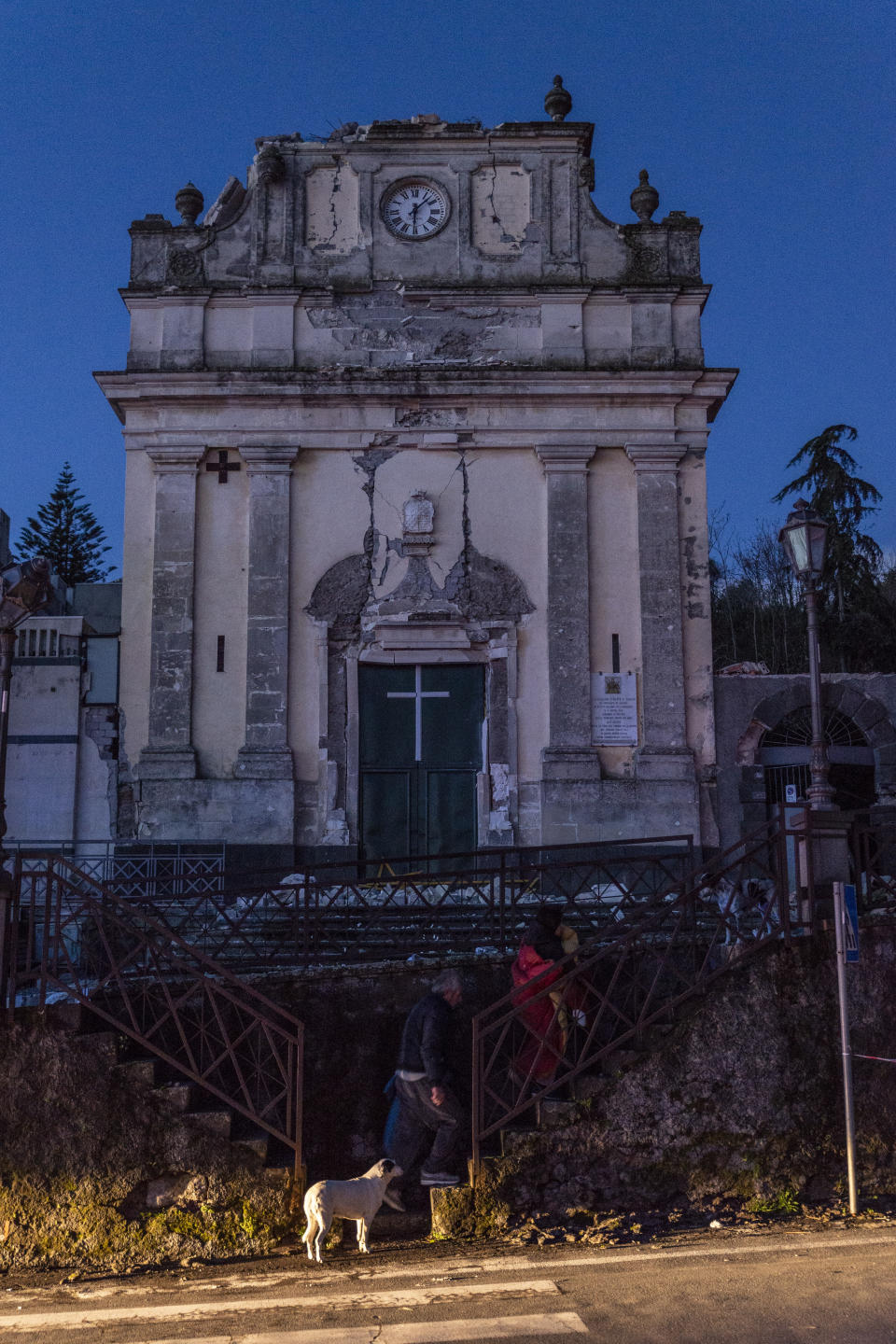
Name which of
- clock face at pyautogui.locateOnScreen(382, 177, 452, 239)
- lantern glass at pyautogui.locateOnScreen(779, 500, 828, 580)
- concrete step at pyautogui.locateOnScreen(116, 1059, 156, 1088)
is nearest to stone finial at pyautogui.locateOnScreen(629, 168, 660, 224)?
clock face at pyautogui.locateOnScreen(382, 177, 452, 239)

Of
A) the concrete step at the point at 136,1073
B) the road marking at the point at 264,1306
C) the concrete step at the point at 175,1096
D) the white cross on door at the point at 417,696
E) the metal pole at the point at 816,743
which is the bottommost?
the road marking at the point at 264,1306

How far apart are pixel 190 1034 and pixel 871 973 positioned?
5177 mm

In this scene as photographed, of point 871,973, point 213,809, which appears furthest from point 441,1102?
point 213,809

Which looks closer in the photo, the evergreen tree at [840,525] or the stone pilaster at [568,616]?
the stone pilaster at [568,616]

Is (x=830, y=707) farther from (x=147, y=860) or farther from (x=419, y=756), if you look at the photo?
(x=147, y=860)

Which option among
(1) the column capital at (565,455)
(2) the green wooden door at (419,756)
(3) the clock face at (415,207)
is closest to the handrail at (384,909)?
(2) the green wooden door at (419,756)

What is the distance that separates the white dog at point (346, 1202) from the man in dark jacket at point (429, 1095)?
54 centimetres

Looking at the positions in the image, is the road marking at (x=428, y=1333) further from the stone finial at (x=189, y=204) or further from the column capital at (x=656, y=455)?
the stone finial at (x=189, y=204)

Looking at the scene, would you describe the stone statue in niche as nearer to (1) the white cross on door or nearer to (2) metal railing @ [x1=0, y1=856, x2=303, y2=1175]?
(1) the white cross on door

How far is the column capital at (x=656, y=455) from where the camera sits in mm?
17016

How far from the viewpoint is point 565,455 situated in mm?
16984

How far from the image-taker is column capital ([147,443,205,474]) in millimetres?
16969

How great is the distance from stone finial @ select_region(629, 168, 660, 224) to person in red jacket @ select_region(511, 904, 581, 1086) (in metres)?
11.5

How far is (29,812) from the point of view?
16234 millimetres
